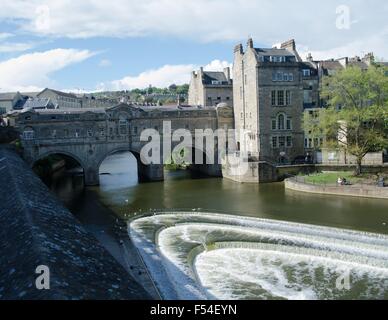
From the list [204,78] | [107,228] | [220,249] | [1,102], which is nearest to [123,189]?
[107,228]

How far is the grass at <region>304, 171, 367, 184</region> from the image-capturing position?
4535 cm

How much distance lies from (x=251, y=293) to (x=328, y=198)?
23.2 meters

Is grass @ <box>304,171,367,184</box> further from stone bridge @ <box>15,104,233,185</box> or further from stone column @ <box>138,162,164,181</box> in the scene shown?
stone column @ <box>138,162,164,181</box>

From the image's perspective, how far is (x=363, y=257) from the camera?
2414 cm

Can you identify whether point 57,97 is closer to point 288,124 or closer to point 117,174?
point 117,174

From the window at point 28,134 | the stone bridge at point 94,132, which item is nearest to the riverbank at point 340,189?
the stone bridge at point 94,132

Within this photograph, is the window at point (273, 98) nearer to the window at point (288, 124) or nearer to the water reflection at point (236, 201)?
the window at point (288, 124)

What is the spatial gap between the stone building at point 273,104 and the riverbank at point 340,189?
961 cm

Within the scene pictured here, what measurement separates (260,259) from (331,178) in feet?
80.3

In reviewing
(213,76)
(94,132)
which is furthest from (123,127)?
(213,76)

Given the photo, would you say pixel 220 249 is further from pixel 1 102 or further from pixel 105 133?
pixel 1 102

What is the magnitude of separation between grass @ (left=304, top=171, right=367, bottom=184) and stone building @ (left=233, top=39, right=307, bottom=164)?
8440 millimetres

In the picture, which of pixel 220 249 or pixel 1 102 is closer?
pixel 220 249

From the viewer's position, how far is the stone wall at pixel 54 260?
31.9 feet
